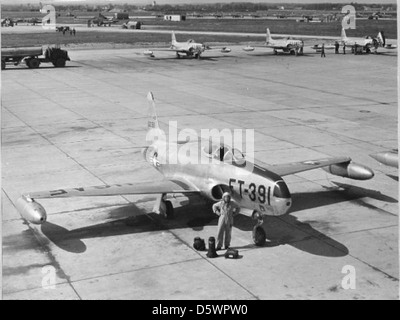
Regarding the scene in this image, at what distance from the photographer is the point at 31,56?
1986 inches

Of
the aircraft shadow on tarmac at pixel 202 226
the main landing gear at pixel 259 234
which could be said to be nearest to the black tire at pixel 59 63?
the aircraft shadow on tarmac at pixel 202 226

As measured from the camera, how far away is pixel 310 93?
1471 inches

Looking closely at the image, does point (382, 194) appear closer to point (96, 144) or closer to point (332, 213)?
point (332, 213)

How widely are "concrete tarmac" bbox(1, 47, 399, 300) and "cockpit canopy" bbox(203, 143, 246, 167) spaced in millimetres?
1788

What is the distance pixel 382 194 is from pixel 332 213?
258cm

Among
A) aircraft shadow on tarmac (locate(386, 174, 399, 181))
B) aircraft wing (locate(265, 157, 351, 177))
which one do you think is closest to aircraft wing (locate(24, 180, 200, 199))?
aircraft wing (locate(265, 157, 351, 177))

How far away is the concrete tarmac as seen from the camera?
469 inches

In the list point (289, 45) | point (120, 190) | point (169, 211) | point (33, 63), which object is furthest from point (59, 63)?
point (120, 190)

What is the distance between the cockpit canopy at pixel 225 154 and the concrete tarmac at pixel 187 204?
1788 millimetres

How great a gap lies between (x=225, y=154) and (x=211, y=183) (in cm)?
84

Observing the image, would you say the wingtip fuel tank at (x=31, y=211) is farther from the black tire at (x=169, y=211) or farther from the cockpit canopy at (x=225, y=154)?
the cockpit canopy at (x=225, y=154)

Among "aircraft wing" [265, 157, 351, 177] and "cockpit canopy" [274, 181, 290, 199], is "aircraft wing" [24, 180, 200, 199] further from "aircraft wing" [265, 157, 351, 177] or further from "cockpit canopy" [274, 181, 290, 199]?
"aircraft wing" [265, 157, 351, 177]

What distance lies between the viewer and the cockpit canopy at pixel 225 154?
1468 centimetres

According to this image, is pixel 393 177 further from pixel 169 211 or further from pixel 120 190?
pixel 120 190
